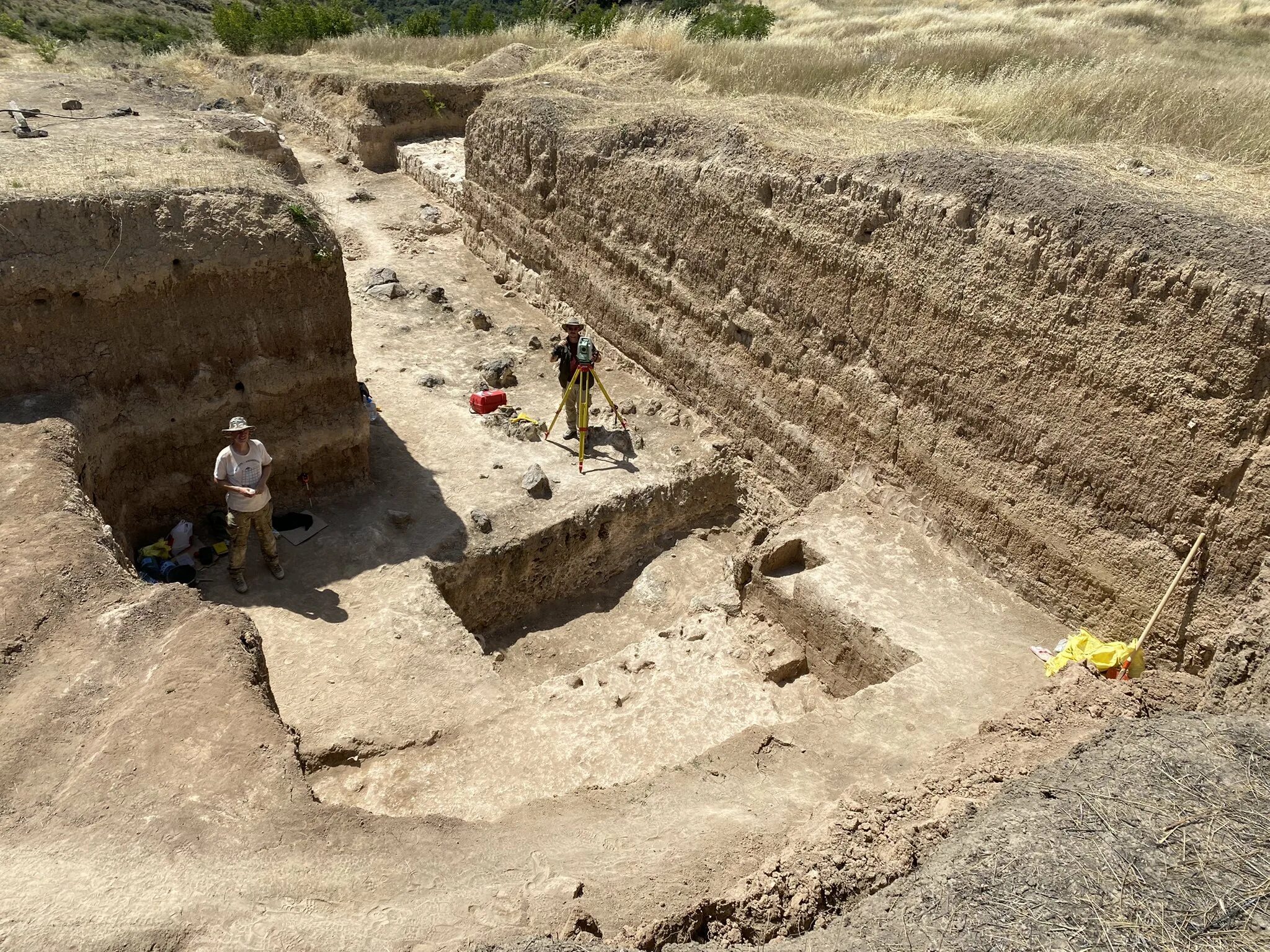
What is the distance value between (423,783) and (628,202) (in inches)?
285

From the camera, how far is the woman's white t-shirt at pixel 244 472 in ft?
21.6

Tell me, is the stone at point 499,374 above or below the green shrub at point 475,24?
below

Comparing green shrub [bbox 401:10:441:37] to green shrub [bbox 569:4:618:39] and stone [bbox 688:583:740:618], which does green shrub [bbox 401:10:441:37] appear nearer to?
green shrub [bbox 569:4:618:39]

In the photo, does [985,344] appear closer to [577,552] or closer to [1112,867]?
[577,552]

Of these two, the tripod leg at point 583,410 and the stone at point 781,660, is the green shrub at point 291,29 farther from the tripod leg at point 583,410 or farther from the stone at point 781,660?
the stone at point 781,660

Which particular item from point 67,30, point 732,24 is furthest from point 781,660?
point 67,30

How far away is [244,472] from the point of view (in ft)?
21.8

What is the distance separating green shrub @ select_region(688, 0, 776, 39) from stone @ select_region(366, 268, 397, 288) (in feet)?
28.7

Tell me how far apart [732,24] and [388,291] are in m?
11.1

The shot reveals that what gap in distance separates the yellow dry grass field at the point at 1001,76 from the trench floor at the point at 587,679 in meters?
3.99

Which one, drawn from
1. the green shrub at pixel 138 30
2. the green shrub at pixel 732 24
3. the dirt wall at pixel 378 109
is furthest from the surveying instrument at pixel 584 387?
the green shrub at pixel 138 30

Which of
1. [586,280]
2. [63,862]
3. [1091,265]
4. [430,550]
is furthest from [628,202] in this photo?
[63,862]

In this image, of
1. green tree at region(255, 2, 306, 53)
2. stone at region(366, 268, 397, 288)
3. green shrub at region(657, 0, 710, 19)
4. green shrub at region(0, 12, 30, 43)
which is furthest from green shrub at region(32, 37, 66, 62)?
green shrub at region(657, 0, 710, 19)

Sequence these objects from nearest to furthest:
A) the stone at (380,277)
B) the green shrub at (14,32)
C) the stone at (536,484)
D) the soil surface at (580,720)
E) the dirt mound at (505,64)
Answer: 1. the soil surface at (580,720)
2. the stone at (536,484)
3. the stone at (380,277)
4. the dirt mound at (505,64)
5. the green shrub at (14,32)
